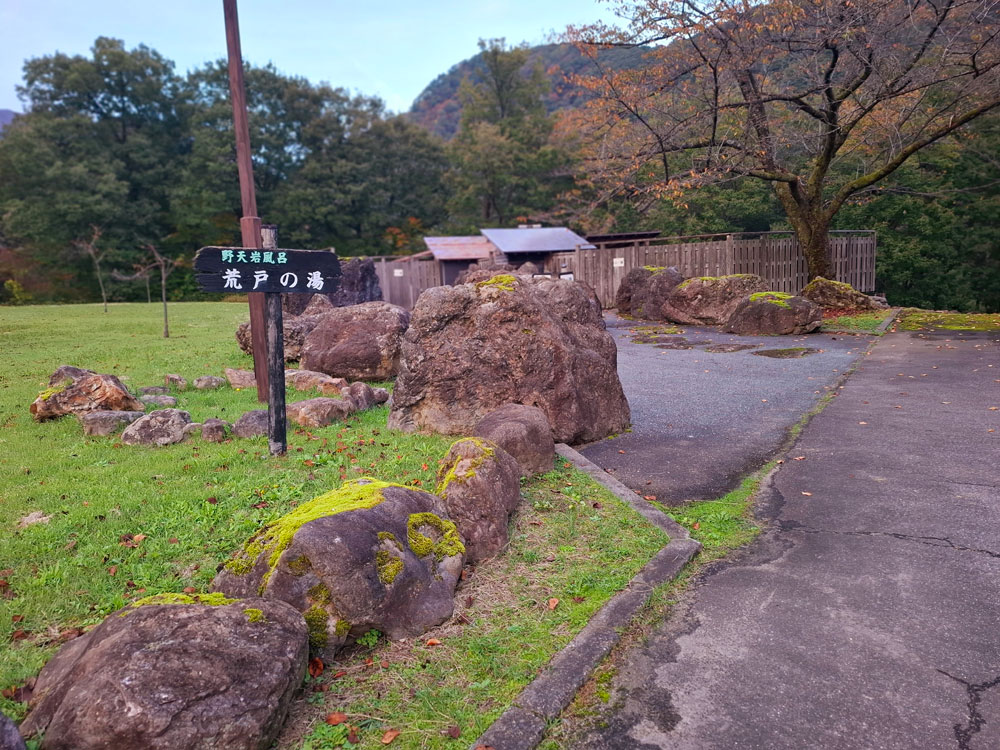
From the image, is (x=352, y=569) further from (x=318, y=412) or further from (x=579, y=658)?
(x=318, y=412)

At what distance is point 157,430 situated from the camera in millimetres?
6492

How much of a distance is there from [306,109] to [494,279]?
41.2 meters

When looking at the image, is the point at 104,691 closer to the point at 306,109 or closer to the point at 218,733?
the point at 218,733

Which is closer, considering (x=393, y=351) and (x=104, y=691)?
(x=104, y=691)

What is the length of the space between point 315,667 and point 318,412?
4.54 meters

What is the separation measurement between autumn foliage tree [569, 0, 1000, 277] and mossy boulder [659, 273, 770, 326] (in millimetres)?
2564

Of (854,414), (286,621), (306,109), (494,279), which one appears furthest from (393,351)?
(306,109)

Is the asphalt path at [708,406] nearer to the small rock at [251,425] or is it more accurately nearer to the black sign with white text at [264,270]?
the black sign with white text at [264,270]

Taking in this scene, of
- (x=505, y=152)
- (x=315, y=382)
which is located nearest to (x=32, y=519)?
(x=315, y=382)

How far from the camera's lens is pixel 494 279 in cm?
704

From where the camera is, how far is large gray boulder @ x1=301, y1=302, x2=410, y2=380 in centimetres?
1007

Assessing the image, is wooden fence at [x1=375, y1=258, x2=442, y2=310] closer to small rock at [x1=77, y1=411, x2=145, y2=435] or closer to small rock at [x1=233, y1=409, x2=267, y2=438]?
small rock at [x1=77, y1=411, x2=145, y2=435]

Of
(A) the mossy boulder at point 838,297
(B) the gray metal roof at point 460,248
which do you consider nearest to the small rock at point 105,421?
(A) the mossy boulder at point 838,297

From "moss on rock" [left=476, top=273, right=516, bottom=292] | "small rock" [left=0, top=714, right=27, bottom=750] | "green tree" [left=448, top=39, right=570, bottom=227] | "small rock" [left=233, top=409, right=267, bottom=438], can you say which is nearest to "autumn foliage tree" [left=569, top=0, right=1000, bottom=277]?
"moss on rock" [left=476, top=273, right=516, bottom=292]
